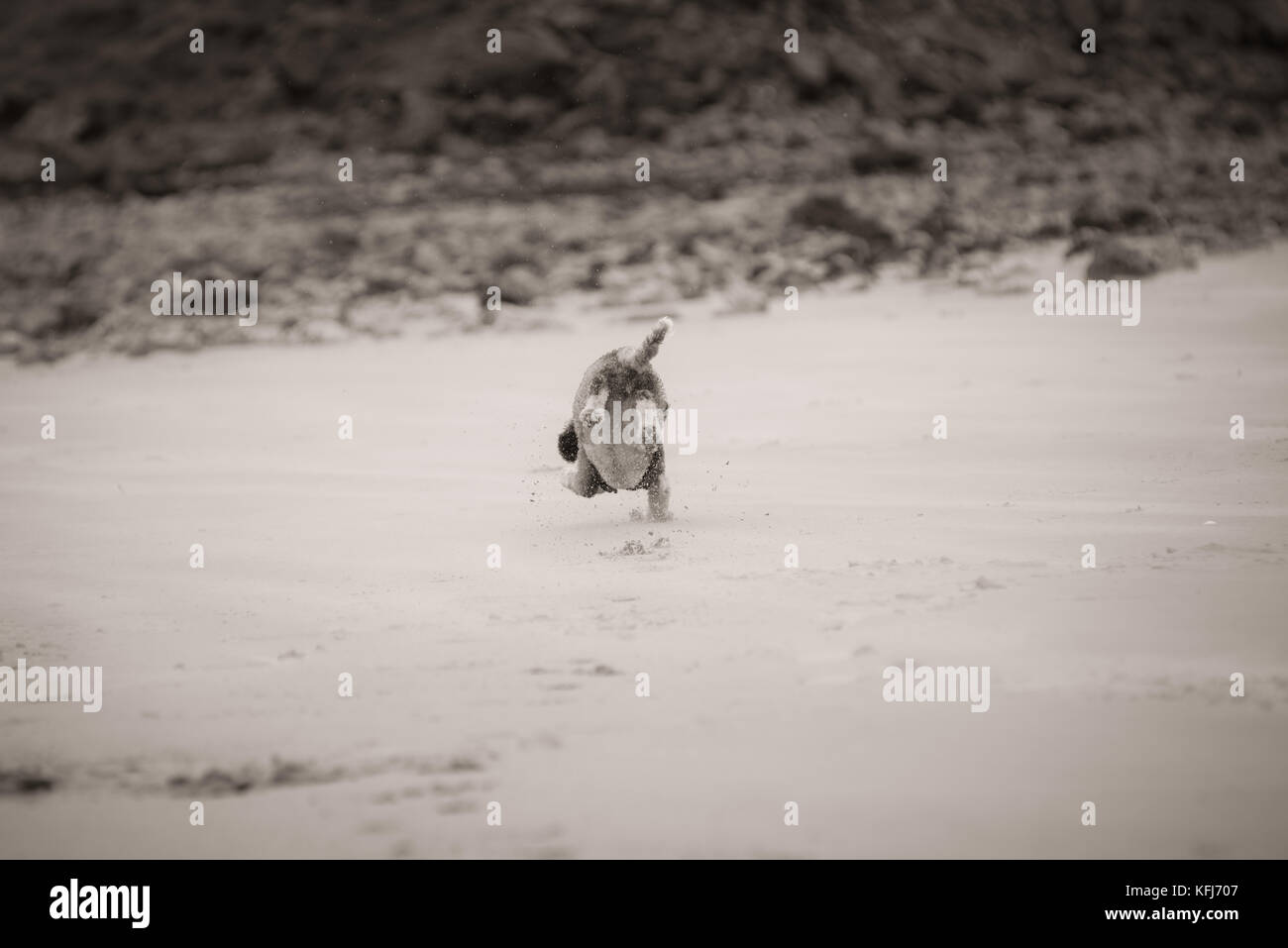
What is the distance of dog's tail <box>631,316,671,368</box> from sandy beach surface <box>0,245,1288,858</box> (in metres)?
0.63

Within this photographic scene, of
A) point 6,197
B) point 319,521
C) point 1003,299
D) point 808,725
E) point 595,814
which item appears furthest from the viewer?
point 6,197

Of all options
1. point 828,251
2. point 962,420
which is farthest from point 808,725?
point 828,251

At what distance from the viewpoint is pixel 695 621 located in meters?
4.62

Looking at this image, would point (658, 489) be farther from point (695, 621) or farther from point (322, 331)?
point (322, 331)

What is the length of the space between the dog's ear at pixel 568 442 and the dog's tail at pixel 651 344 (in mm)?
436

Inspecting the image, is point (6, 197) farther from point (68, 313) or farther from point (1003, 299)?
point (1003, 299)

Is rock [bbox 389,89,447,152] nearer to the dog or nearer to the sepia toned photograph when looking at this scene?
the sepia toned photograph

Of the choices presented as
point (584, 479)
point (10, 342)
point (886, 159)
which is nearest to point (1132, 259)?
point (584, 479)

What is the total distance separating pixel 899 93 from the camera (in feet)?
79.7

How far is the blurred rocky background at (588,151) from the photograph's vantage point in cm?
1277

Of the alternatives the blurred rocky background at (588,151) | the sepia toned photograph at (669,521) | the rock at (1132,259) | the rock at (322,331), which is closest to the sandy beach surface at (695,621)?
the sepia toned photograph at (669,521)

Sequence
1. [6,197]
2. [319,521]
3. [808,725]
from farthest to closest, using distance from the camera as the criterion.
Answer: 1. [6,197]
2. [319,521]
3. [808,725]

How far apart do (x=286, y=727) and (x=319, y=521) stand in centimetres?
262

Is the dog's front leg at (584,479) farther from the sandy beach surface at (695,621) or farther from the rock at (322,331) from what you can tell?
the rock at (322,331)
